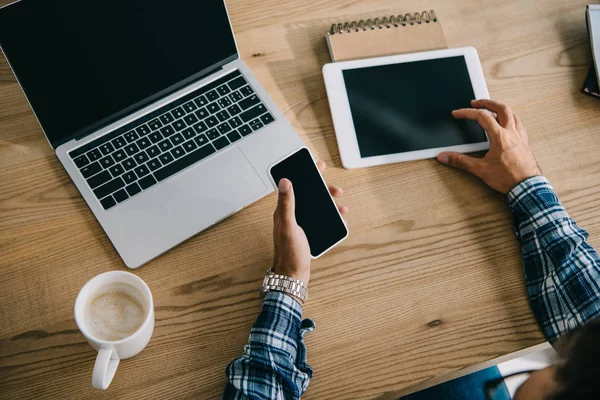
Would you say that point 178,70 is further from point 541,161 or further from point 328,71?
point 541,161

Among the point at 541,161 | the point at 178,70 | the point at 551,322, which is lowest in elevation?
the point at 551,322

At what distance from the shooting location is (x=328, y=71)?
3.01 feet

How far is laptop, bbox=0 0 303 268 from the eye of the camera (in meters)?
0.72

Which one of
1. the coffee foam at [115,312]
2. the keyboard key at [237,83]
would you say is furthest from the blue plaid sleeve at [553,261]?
the coffee foam at [115,312]

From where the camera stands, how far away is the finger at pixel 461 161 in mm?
866

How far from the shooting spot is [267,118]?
2.84 feet

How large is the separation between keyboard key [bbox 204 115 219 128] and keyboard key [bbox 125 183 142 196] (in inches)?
6.1

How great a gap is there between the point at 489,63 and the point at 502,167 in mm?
250

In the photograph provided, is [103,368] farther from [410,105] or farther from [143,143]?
[410,105]

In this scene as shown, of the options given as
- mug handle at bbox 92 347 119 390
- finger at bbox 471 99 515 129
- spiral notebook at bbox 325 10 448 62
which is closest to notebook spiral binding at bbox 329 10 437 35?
spiral notebook at bbox 325 10 448 62

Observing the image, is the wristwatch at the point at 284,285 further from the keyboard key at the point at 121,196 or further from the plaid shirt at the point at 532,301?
Answer: the keyboard key at the point at 121,196

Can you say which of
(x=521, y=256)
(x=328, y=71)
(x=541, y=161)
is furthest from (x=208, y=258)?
(x=541, y=161)

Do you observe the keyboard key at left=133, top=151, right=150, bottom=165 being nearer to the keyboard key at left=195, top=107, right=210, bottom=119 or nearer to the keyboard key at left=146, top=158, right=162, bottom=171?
the keyboard key at left=146, top=158, right=162, bottom=171

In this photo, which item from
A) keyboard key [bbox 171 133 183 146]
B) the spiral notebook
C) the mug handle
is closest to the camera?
the mug handle
